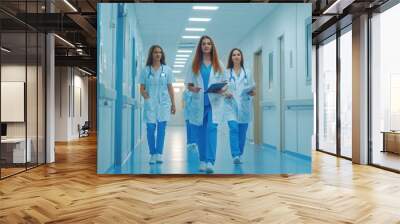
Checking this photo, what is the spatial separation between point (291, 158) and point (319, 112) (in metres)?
5.44

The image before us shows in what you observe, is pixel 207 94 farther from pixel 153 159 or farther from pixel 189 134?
pixel 153 159

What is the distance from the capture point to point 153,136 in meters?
6.38

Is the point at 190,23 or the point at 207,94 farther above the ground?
the point at 190,23

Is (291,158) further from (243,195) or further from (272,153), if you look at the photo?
(243,195)

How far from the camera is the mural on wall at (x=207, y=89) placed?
6289 millimetres

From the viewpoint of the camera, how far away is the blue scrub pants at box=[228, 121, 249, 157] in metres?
6.36

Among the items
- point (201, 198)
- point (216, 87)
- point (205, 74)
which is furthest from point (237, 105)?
point (201, 198)

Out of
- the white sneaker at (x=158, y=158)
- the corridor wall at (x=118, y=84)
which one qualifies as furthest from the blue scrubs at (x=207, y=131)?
the corridor wall at (x=118, y=84)

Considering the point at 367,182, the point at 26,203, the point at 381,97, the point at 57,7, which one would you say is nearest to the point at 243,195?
the point at 367,182

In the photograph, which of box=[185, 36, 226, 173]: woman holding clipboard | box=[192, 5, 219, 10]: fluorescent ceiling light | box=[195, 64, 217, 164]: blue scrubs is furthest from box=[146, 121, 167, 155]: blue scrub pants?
box=[192, 5, 219, 10]: fluorescent ceiling light

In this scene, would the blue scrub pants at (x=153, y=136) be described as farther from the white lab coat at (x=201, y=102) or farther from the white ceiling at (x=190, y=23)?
the white ceiling at (x=190, y=23)

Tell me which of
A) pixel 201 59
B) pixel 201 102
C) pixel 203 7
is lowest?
pixel 201 102

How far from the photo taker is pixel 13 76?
280 inches

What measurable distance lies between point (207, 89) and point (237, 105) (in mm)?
528
